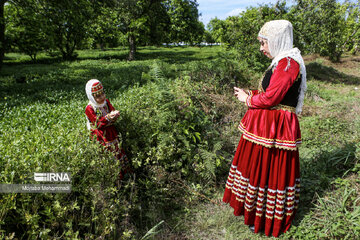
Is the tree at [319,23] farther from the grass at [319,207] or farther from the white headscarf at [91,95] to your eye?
the white headscarf at [91,95]

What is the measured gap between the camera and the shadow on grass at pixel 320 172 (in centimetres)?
357

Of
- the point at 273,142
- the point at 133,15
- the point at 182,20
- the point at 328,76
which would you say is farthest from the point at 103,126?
the point at 182,20

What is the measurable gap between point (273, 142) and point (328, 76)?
15.1 metres

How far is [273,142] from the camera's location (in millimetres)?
2773

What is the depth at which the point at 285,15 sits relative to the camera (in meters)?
12.1

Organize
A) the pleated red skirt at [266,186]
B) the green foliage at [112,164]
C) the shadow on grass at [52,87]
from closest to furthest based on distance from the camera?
the green foliage at [112,164]
the pleated red skirt at [266,186]
the shadow on grass at [52,87]

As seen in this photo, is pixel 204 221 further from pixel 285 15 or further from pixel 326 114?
pixel 285 15

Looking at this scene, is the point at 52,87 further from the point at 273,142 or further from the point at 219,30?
the point at 219,30

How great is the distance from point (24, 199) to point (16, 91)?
29.8ft

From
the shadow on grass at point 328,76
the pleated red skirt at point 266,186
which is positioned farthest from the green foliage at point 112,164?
the shadow on grass at point 328,76

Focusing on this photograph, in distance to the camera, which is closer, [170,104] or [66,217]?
[66,217]

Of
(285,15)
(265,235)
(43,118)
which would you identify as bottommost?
(265,235)

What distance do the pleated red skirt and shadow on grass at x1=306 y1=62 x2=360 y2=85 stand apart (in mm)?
13292

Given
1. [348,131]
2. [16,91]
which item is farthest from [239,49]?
[16,91]
